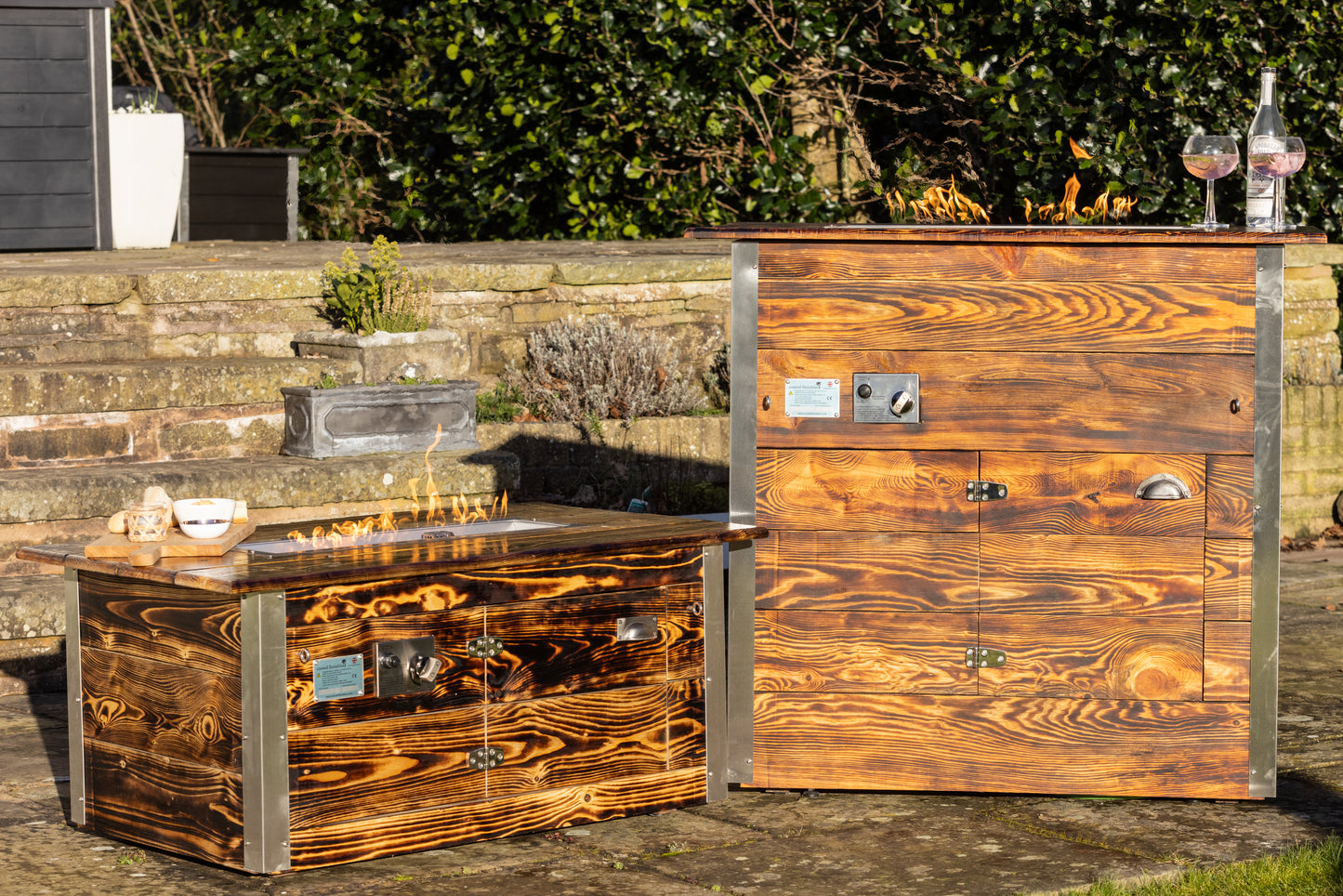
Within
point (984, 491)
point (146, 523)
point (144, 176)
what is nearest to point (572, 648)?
point (146, 523)

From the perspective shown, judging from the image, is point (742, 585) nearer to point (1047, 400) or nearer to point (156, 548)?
point (1047, 400)

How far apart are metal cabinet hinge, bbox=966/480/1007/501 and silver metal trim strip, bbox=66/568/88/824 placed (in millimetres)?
2555

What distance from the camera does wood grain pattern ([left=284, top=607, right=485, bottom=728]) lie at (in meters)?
4.48

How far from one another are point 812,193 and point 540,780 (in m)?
7.30

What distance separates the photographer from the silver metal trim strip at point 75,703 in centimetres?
487

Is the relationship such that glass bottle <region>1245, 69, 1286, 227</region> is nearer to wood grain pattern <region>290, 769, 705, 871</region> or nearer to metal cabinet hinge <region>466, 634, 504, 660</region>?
wood grain pattern <region>290, 769, 705, 871</region>

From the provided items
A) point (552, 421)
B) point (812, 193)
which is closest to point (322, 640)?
point (552, 421)

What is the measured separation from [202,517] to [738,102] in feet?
25.3

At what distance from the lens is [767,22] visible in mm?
11719

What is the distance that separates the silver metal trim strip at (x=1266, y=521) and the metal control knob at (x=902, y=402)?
39.4 inches

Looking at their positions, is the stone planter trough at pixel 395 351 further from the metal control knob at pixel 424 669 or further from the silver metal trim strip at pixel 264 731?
the silver metal trim strip at pixel 264 731

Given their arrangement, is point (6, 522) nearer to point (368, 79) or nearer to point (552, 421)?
point (552, 421)

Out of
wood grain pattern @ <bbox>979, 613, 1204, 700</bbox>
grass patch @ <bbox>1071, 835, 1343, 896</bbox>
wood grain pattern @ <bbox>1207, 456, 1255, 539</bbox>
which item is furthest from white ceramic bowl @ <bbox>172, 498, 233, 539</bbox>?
A: wood grain pattern @ <bbox>1207, 456, 1255, 539</bbox>

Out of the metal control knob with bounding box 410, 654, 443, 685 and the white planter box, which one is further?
the white planter box
